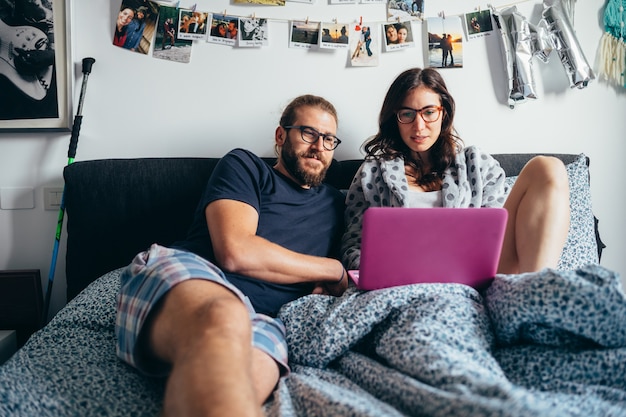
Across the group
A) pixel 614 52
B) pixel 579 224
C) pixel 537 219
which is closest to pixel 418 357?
pixel 537 219

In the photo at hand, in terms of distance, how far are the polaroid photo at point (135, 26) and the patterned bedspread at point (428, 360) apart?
1.18 metres

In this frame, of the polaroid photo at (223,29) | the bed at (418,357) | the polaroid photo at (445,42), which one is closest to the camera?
the bed at (418,357)

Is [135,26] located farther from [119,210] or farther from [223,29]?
[119,210]

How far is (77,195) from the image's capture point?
5.51ft

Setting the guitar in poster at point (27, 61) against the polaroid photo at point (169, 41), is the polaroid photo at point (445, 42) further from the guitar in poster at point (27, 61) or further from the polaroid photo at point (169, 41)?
the guitar in poster at point (27, 61)

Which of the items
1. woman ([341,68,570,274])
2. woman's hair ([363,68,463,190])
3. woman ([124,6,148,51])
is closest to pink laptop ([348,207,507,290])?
woman ([341,68,570,274])

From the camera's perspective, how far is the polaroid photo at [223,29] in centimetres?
188

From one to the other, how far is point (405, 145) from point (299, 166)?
481mm

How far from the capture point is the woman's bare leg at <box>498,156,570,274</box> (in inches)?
52.0

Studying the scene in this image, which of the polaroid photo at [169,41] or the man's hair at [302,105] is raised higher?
the polaroid photo at [169,41]

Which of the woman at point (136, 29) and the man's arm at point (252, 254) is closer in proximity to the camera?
the man's arm at point (252, 254)

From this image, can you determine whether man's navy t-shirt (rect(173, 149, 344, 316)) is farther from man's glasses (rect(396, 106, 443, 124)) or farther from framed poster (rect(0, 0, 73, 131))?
framed poster (rect(0, 0, 73, 131))

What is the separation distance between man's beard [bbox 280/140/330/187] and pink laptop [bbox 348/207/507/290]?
1.64ft

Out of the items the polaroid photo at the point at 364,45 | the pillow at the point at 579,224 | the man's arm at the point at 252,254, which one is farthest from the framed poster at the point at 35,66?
the pillow at the point at 579,224
